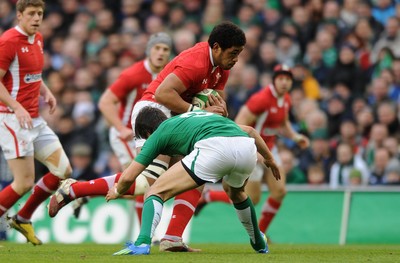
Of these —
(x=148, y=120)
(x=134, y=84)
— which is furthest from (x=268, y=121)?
Answer: (x=148, y=120)

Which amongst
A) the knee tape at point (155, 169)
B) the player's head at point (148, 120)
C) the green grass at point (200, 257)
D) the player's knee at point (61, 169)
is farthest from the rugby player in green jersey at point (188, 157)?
the player's knee at point (61, 169)

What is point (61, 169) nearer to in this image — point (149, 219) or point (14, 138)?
point (14, 138)

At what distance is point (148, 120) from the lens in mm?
9766

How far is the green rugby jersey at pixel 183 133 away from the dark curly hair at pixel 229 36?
97 cm

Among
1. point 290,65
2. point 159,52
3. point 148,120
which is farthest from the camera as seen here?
point 290,65

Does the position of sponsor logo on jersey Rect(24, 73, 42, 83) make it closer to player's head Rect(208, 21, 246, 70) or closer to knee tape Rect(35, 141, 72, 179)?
knee tape Rect(35, 141, 72, 179)

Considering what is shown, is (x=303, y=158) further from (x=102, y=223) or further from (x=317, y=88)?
(x=102, y=223)

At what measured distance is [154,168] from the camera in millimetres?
10602

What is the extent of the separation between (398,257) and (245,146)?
1939mm

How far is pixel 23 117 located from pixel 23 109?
10 centimetres

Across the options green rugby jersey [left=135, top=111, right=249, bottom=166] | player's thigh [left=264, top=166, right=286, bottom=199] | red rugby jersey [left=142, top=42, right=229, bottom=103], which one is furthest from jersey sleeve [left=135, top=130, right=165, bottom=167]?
player's thigh [left=264, top=166, right=286, bottom=199]

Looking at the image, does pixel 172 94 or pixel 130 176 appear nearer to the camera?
pixel 130 176

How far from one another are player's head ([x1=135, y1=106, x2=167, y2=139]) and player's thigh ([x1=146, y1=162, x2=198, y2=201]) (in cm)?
56

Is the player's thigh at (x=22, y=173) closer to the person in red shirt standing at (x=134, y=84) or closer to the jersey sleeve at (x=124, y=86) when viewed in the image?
the person in red shirt standing at (x=134, y=84)
